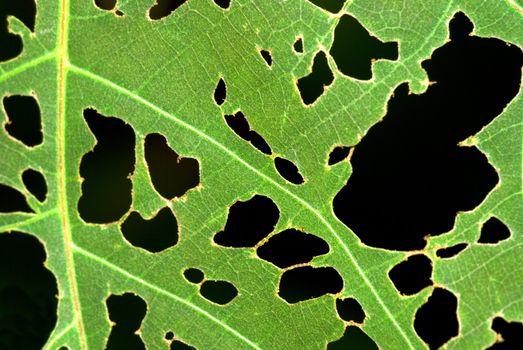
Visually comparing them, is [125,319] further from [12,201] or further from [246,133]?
[246,133]

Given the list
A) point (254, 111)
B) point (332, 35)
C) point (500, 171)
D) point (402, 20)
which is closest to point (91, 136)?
point (254, 111)

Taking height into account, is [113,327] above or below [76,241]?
below

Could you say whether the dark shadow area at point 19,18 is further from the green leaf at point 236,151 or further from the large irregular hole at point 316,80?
the large irregular hole at point 316,80

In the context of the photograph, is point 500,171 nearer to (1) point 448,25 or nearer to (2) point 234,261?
(1) point 448,25

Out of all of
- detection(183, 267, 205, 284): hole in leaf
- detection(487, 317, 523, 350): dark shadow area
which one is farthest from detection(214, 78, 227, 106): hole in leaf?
detection(487, 317, 523, 350): dark shadow area

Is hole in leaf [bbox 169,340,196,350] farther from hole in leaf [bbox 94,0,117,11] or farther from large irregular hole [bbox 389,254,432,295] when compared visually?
hole in leaf [bbox 94,0,117,11]
